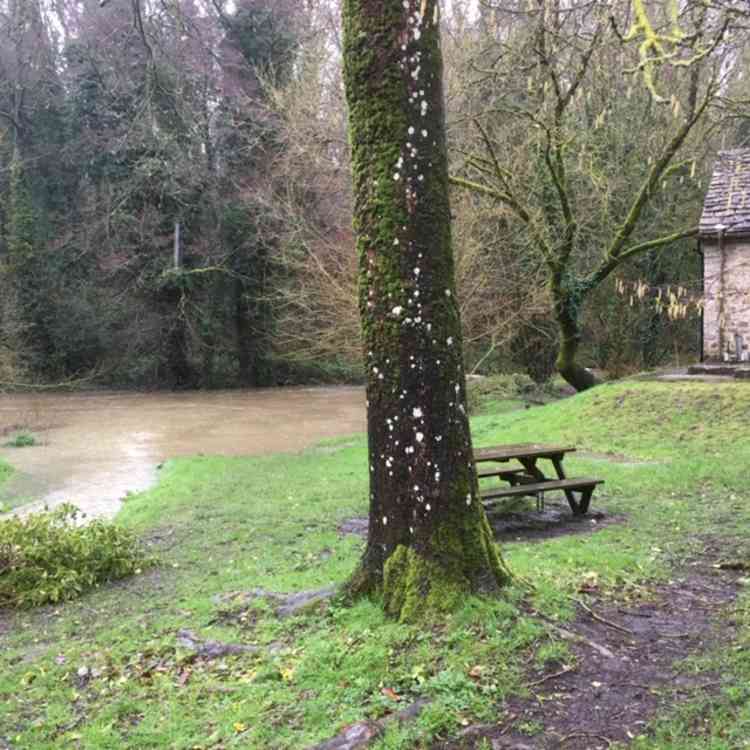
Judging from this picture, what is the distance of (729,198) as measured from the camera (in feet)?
61.3

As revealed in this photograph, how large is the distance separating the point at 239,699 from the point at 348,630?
732 millimetres

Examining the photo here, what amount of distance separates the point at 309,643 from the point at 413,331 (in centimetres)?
A: 189

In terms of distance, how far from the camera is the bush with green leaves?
7418 mm

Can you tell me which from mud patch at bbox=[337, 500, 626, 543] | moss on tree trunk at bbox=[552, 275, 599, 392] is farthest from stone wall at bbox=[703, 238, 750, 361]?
mud patch at bbox=[337, 500, 626, 543]

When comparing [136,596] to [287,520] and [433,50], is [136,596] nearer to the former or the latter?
[287,520]

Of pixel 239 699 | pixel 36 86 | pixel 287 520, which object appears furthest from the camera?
pixel 36 86

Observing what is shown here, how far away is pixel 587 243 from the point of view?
75.9 ft

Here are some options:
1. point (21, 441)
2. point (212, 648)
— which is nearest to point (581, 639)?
point (212, 648)

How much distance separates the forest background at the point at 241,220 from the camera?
72.9ft

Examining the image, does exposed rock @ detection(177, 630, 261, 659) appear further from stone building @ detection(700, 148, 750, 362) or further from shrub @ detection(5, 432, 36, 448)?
shrub @ detection(5, 432, 36, 448)

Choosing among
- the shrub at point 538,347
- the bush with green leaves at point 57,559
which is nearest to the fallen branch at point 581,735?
the bush with green leaves at point 57,559

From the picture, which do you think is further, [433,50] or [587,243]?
[587,243]

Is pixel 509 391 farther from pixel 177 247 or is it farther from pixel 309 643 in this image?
pixel 309 643

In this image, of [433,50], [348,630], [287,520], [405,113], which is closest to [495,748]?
[348,630]
